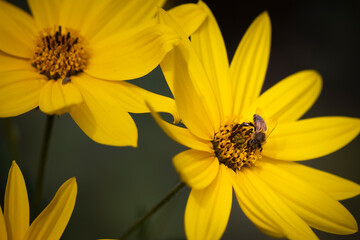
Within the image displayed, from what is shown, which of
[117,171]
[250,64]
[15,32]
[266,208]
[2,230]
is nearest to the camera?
[2,230]

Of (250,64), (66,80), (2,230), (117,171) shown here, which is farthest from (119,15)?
(117,171)

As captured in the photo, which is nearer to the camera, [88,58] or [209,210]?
[209,210]

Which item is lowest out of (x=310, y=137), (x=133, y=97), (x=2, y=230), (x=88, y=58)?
(x=310, y=137)

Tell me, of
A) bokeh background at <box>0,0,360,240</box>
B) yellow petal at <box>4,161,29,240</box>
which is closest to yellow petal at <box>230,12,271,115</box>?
bokeh background at <box>0,0,360,240</box>

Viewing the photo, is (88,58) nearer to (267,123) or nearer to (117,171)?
(267,123)

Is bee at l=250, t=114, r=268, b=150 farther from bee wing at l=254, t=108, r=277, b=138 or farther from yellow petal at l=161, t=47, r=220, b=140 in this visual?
yellow petal at l=161, t=47, r=220, b=140

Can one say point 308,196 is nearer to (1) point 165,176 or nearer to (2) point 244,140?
(2) point 244,140

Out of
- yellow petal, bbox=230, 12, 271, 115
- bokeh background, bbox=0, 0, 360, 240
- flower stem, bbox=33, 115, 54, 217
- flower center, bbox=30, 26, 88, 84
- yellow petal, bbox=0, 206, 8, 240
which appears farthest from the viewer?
bokeh background, bbox=0, 0, 360, 240
